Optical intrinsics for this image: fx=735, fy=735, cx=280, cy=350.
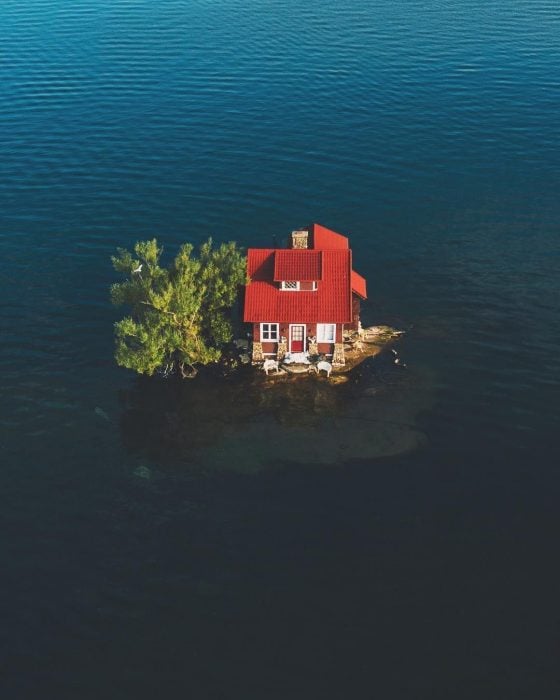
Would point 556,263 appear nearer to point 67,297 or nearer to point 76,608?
point 67,297

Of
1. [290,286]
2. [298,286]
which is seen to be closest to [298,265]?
[298,286]

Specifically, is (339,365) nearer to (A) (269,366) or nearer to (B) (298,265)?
(A) (269,366)

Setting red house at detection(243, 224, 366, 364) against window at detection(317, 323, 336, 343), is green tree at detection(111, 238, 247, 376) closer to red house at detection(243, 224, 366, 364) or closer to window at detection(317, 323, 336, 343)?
red house at detection(243, 224, 366, 364)

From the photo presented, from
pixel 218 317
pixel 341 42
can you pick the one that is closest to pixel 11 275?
pixel 218 317

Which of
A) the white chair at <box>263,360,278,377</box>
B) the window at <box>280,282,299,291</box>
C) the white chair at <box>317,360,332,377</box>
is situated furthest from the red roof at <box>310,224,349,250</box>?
the white chair at <box>263,360,278,377</box>

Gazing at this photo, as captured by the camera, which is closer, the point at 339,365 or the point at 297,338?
the point at 339,365
